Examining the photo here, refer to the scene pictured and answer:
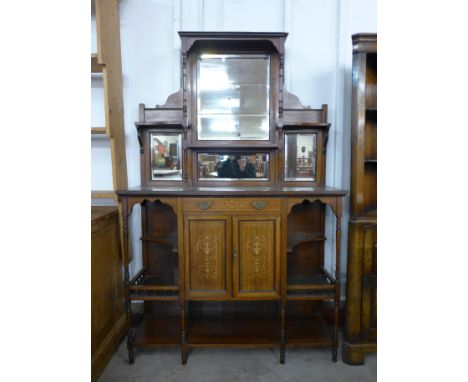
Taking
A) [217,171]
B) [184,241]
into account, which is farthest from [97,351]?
[217,171]

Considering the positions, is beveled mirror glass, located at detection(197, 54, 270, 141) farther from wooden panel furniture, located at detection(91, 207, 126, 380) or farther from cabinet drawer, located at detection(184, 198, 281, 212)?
wooden panel furniture, located at detection(91, 207, 126, 380)

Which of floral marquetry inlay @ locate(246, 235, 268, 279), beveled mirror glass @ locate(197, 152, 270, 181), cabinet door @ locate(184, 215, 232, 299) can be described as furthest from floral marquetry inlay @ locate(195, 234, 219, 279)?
beveled mirror glass @ locate(197, 152, 270, 181)

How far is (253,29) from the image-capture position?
250 cm

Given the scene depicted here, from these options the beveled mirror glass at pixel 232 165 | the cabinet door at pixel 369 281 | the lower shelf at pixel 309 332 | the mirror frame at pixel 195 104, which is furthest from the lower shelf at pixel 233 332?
the mirror frame at pixel 195 104

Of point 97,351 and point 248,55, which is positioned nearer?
point 97,351

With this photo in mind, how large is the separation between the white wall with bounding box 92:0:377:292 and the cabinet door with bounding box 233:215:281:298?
1077mm

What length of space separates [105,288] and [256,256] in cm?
112

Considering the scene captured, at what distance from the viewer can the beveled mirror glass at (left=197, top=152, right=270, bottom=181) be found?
247cm

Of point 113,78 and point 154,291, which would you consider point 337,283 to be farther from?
point 113,78

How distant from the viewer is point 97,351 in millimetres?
2000

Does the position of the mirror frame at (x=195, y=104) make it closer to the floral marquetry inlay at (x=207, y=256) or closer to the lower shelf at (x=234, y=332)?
the floral marquetry inlay at (x=207, y=256)

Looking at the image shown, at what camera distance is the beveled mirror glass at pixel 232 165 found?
97.4 inches
